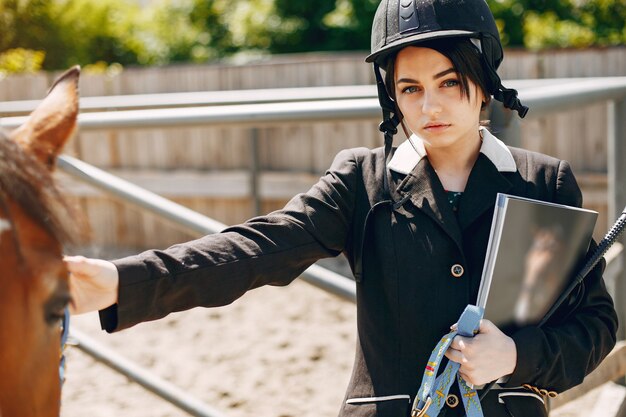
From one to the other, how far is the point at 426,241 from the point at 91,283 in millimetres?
543

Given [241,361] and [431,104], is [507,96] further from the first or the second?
[241,361]

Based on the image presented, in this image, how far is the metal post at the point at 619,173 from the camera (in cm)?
256

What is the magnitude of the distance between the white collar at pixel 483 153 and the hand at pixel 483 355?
0.94 ft

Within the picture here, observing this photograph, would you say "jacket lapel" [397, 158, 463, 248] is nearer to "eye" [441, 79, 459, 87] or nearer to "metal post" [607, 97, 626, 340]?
"eye" [441, 79, 459, 87]

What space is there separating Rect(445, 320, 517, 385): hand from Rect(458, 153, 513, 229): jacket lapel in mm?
185

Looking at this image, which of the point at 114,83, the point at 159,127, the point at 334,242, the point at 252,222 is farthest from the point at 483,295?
the point at 114,83

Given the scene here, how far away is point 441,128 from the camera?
4.76ft

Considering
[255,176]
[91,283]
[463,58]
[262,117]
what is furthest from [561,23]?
[91,283]

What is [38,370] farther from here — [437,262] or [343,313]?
[343,313]

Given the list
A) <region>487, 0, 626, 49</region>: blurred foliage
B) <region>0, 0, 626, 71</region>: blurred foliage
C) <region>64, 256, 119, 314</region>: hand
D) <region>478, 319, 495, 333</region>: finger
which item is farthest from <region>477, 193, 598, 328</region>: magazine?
<region>487, 0, 626, 49</region>: blurred foliage

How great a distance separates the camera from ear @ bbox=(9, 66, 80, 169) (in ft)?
3.85

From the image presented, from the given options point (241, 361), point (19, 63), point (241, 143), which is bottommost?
point (241, 361)

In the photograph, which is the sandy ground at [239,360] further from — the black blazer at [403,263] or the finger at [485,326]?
the finger at [485,326]

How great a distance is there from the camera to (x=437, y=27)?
1.44 m
